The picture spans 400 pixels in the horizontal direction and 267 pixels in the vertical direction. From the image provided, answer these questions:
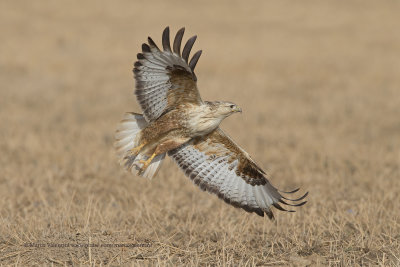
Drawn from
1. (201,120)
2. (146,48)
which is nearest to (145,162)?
(201,120)

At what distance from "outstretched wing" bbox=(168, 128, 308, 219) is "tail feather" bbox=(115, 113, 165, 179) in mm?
288

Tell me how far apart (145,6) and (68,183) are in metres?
25.4

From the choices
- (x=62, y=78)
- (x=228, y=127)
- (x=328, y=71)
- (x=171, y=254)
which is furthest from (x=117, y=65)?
(x=171, y=254)

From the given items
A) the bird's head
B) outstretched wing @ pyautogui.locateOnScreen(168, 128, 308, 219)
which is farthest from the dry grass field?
the bird's head

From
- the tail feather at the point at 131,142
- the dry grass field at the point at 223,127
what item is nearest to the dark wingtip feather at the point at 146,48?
the tail feather at the point at 131,142

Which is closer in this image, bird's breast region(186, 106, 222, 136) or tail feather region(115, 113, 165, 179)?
bird's breast region(186, 106, 222, 136)

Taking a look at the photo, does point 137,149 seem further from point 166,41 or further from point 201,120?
point 166,41

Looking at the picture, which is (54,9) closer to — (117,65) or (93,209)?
(117,65)

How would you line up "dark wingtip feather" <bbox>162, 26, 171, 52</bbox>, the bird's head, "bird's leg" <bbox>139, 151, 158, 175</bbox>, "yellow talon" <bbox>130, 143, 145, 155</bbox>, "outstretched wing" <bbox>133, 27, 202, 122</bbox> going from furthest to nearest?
1. "yellow talon" <bbox>130, 143, 145, 155</bbox>
2. "bird's leg" <bbox>139, 151, 158, 175</bbox>
3. the bird's head
4. "outstretched wing" <bbox>133, 27, 202, 122</bbox>
5. "dark wingtip feather" <bbox>162, 26, 171, 52</bbox>

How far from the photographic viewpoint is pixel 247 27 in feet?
91.4

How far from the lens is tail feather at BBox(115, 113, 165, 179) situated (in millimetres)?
5727

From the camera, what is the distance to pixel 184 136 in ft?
17.7

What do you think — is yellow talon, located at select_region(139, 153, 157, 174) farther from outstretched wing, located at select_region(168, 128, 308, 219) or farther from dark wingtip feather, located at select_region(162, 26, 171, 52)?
dark wingtip feather, located at select_region(162, 26, 171, 52)

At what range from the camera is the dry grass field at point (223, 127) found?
4898mm
